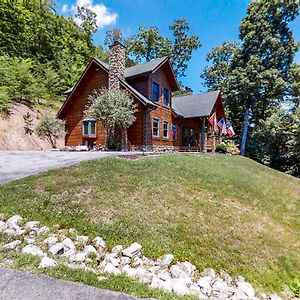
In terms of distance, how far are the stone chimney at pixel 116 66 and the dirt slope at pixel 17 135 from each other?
862 centimetres

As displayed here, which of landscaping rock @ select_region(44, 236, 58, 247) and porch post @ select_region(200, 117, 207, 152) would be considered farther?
porch post @ select_region(200, 117, 207, 152)

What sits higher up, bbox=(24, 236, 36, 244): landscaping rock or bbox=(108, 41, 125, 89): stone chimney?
bbox=(108, 41, 125, 89): stone chimney

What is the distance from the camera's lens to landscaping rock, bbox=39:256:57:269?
3.64 m

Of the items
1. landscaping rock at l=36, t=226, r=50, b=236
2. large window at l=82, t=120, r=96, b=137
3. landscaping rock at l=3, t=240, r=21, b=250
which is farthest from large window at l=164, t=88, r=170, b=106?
landscaping rock at l=3, t=240, r=21, b=250

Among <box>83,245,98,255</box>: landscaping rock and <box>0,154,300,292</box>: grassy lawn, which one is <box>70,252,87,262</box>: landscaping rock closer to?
<box>83,245,98,255</box>: landscaping rock

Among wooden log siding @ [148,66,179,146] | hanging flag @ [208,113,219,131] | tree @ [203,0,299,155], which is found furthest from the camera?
tree @ [203,0,299,155]

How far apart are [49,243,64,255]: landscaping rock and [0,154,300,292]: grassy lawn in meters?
0.63

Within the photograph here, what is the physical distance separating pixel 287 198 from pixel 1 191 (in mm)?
9555

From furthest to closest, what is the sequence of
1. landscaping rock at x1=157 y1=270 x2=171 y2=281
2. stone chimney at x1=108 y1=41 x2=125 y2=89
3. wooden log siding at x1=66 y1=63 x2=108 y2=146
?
wooden log siding at x1=66 y1=63 x2=108 y2=146 → stone chimney at x1=108 y1=41 x2=125 y2=89 → landscaping rock at x1=157 y1=270 x2=171 y2=281

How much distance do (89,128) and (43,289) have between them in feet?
55.1

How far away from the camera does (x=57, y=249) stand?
4.23 m

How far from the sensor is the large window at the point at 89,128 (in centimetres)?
1906

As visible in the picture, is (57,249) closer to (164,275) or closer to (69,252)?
(69,252)

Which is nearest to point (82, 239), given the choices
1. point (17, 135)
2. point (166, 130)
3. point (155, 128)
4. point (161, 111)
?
point (155, 128)
